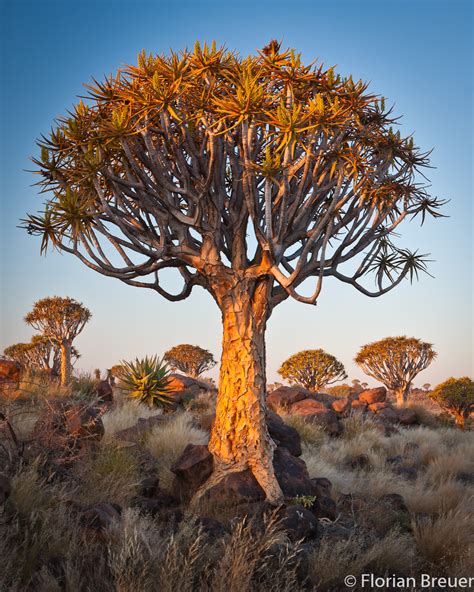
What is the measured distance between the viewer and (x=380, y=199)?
8.24m

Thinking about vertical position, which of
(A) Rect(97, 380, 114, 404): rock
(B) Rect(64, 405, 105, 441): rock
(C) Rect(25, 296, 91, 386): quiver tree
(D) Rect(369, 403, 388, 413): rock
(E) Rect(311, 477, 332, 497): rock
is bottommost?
(E) Rect(311, 477, 332, 497): rock

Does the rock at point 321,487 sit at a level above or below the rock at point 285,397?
below

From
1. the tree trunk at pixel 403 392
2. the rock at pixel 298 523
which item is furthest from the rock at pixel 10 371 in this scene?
the tree trunk at pixel 403 392

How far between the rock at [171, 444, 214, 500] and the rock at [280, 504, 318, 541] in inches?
55.0

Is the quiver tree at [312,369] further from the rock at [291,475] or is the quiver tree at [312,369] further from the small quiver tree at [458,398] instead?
the rock at [291,475]

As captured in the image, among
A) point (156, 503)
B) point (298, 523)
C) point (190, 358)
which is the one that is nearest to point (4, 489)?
point (156, 503)

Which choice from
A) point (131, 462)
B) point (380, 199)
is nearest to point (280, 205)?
point (380, 199)

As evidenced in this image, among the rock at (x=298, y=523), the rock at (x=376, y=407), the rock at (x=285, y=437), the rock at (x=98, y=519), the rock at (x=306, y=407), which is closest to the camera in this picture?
the rock at (x=98, y=519)

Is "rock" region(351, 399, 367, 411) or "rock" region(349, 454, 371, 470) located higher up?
"rock" region(351, 399, 367, 411)

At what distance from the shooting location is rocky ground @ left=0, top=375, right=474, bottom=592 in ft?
13.6

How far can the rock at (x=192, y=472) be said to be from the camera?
7.02 metres

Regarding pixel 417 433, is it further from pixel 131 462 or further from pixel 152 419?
pixel 131 462

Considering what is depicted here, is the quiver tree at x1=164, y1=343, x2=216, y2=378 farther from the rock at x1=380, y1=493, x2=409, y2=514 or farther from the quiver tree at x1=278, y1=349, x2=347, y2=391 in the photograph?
the rock at x1=380, y1=493, x2=409, y2=514

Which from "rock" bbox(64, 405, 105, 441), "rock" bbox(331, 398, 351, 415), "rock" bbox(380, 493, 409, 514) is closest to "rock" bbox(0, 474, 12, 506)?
"rock" bbox(64, 405, 105, 441)
